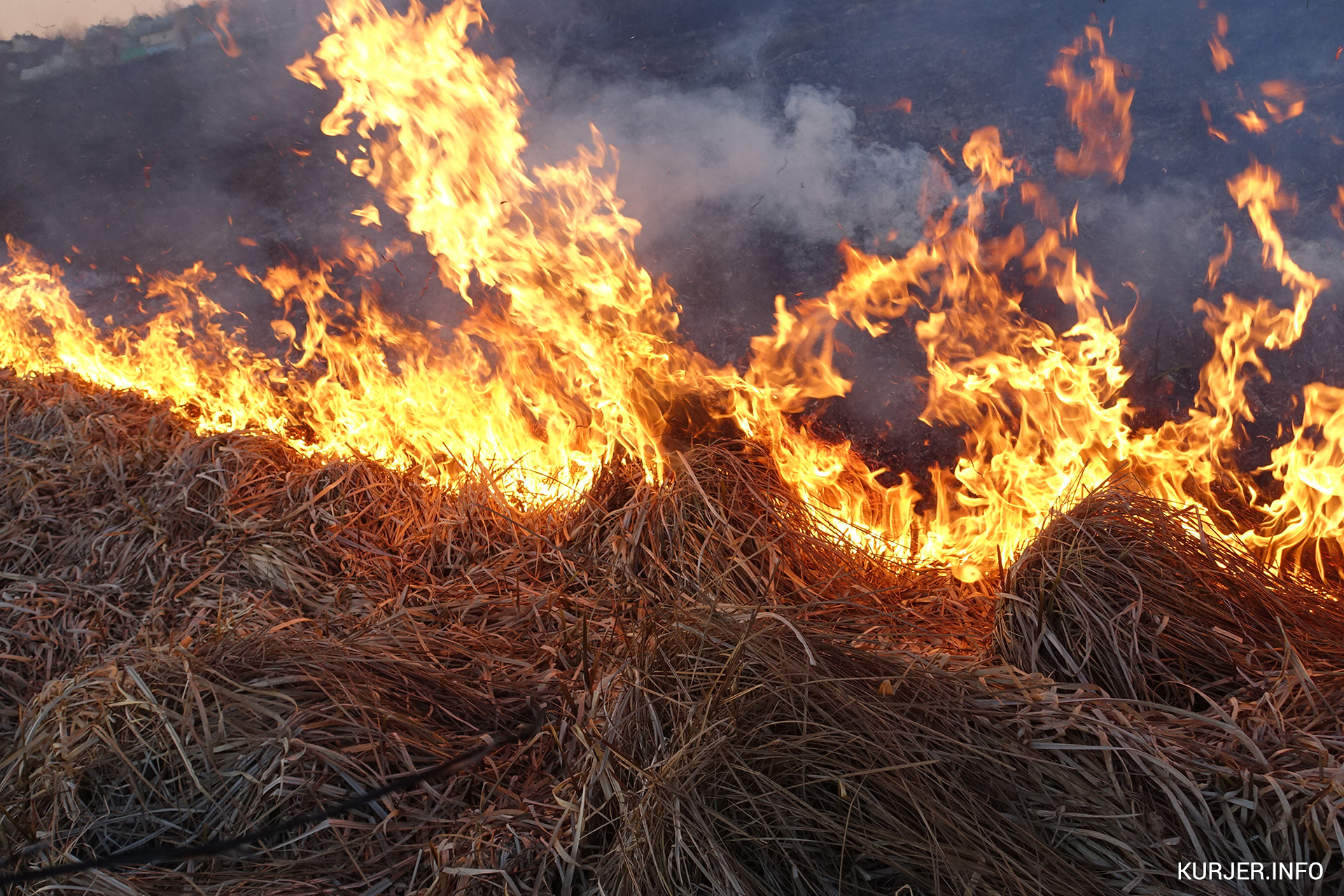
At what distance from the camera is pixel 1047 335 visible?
10.3 ft

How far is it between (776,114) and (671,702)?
5.04 metres

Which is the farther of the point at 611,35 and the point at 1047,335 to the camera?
the point at 611,35

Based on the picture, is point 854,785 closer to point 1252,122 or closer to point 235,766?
point 235,766

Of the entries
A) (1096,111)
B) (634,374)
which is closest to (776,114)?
(1096,111)

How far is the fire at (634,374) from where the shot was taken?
2.77 m

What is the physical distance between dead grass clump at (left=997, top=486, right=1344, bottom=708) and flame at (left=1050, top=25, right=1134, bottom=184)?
3287 mm

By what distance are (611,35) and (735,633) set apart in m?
6.47

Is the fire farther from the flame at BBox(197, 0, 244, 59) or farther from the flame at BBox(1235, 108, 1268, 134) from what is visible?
the flame at BBox(197, 0, 244, 59)

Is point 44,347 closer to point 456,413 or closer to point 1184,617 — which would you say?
point 456,413

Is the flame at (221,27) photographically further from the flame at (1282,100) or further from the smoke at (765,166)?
the flame at (1282,100)

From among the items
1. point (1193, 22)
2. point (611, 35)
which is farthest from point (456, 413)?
point (1193, 22)

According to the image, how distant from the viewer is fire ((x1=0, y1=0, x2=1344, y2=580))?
9.07 feet

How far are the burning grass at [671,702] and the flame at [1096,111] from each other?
336 cm

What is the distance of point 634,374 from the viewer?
3.04 meters
